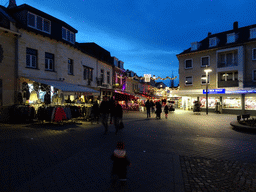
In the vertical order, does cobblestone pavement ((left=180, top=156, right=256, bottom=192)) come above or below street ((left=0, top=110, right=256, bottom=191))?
below

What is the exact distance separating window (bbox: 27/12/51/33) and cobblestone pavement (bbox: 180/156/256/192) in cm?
1469

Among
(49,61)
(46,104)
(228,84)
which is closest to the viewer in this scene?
(46,104)

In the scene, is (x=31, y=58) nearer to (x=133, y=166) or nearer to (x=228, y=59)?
(x=133, y=166)

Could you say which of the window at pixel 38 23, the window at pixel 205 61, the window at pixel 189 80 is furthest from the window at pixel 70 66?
the window at pixel 205 61

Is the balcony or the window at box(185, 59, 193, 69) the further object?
the window at box(185, 59, 193, 69)

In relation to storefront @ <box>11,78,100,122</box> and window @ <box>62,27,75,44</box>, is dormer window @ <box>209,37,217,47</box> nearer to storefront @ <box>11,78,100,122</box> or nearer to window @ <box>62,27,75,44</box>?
window @ <box>62,27,75,44</box>

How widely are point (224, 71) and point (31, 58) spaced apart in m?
23.6

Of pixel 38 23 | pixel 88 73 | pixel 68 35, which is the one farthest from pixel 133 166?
pixel 88 73

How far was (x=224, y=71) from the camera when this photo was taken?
2450 cm

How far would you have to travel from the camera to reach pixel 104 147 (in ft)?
19.7

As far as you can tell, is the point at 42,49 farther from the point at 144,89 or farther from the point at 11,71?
the point at 144,89

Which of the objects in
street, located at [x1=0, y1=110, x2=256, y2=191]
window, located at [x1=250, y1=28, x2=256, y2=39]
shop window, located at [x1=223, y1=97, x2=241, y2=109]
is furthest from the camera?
shop window, located at [x1=223, y1=97, x2=241, y2=109]

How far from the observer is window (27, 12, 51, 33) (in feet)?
45.0

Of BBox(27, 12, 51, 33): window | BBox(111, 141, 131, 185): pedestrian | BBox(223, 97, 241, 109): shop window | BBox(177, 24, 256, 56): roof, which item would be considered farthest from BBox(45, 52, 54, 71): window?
BBox(223, 97, 241, 109): shop window
